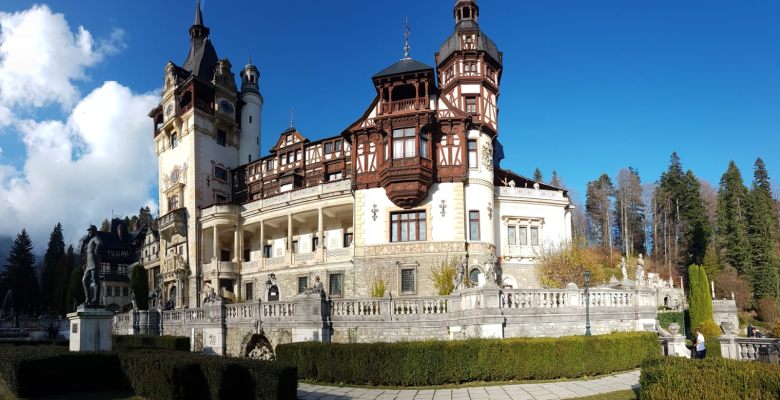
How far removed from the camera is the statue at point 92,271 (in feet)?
62.5

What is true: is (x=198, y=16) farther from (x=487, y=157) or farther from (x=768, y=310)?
(x=768, y=310)

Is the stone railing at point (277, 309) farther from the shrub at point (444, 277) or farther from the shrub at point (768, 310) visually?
the shrub at point (768, 310)

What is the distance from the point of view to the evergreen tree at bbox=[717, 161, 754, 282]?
57125 millimetres

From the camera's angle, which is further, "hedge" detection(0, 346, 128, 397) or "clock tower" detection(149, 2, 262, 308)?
"clock tower" detection(149, 2, 262, 308)

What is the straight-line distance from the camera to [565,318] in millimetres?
20812

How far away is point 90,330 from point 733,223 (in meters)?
62.4

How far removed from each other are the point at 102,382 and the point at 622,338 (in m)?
16.4

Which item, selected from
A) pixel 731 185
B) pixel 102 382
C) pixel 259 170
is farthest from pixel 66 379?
pixel 731 185

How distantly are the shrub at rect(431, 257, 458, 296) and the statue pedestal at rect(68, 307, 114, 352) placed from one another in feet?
61.7

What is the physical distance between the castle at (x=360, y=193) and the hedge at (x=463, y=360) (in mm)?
12003

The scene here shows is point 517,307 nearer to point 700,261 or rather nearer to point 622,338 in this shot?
point 622,338

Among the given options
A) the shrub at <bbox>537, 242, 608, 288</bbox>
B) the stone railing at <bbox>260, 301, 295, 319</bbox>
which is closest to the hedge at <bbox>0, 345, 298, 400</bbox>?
the stone railing at <bbox>260, 301, 295, 319</bbox>

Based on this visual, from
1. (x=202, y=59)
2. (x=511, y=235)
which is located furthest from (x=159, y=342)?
(x=202, y=59)

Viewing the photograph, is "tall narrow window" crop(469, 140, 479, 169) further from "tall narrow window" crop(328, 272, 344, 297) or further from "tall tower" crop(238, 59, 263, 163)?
"tall tower" crop(238, 59, 263, 163)
